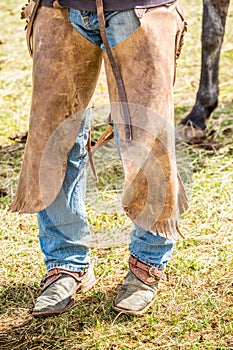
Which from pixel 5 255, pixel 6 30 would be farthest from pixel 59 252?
pixel 6 30

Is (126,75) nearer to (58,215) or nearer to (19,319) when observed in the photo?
(58,215)

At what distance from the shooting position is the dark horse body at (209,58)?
13.4 feet

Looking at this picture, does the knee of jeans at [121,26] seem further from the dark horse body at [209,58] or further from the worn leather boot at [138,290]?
the dark horse body at [209,58]

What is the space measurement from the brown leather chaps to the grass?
1.33 ft

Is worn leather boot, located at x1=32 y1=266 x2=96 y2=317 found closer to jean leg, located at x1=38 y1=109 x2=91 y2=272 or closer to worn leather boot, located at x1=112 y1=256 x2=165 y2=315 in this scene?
jean leg, located at x1=38 y1=109 x2=91 y2=272

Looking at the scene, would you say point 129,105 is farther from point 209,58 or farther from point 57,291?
point 209,58

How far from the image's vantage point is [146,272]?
8.15ft

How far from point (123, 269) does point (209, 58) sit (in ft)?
6.27

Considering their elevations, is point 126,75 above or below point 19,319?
above

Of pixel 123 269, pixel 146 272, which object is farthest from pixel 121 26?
pixel 123 269

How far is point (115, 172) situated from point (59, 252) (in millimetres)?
1390

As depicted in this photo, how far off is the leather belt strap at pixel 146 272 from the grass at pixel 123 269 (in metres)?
0.11

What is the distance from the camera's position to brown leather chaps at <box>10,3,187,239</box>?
205cm

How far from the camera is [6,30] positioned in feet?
20.7
